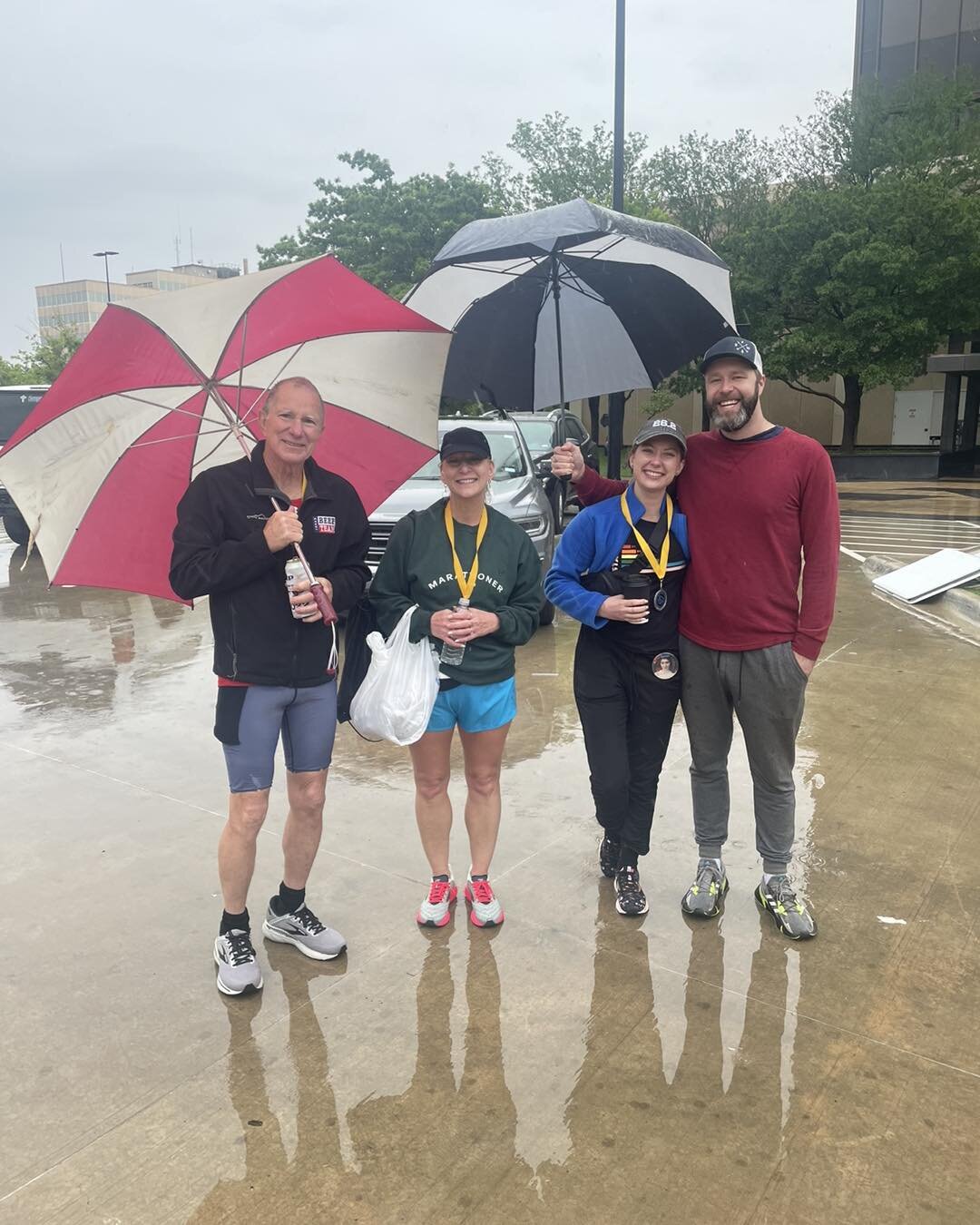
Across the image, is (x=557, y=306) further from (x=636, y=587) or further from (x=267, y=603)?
(x=267, y=603)

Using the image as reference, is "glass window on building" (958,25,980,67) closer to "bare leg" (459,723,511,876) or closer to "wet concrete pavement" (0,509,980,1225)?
"wet concrete pavement" (0,509,980,1225)

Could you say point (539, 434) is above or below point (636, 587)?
above

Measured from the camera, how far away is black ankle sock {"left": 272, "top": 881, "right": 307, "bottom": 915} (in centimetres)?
338

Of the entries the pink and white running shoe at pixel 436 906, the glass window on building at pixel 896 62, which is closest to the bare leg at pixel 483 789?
the pink and white running shoe at pixel 436 906

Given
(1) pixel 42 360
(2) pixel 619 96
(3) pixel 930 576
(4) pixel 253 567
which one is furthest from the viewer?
(1) pixel 42 360

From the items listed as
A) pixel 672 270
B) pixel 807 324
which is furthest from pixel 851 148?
pixel 672 270

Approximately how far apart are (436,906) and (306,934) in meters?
0.47

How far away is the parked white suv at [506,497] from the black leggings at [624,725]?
3.85 meters

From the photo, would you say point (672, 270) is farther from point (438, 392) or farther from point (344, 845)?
point (344, 845)

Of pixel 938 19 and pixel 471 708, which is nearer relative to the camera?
pixel 471 708

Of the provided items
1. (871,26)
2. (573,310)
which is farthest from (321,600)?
(871,26)

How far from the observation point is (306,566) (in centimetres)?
290

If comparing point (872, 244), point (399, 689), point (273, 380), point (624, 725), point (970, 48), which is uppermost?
point (970, 48)

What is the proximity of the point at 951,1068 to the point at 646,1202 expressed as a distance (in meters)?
1.04
